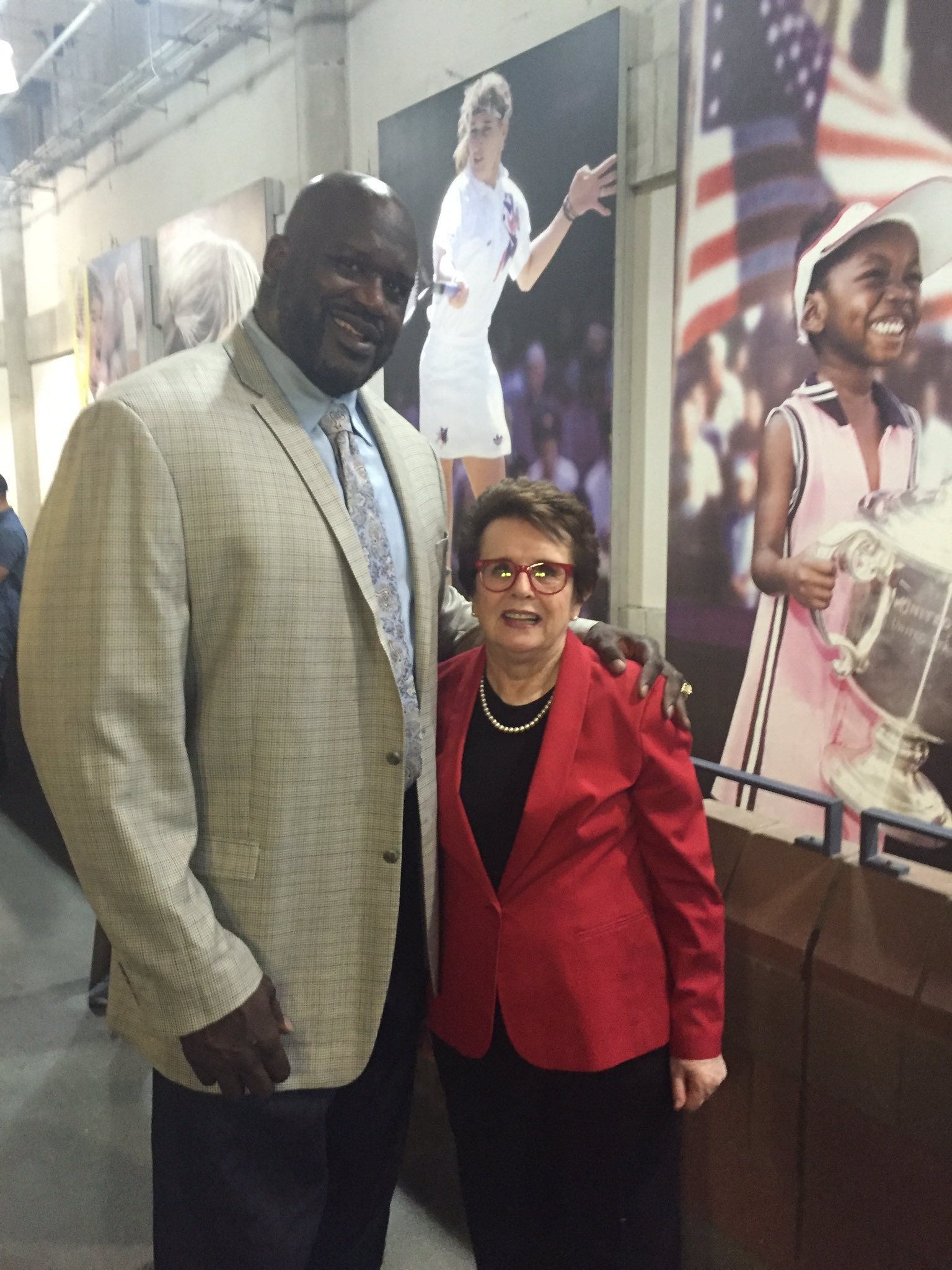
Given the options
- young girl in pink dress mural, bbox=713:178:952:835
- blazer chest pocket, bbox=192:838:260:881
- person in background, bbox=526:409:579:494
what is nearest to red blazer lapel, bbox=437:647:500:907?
blazer chest pocket, bbox=192:838:260:881

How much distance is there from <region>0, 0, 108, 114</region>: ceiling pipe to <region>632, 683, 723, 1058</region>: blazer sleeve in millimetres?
5048

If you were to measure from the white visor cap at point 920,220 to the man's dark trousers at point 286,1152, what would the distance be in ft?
5.49

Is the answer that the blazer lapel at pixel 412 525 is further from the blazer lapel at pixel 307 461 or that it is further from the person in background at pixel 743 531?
the person in background at pixel 743 531

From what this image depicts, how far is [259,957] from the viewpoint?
119 centimetres

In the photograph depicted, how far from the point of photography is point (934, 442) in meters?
2.12

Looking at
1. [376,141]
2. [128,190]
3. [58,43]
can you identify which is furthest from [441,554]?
[128,190]

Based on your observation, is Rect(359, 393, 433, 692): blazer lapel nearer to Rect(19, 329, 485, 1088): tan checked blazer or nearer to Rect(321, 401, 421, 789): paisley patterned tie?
Rect(321, 401, 421, 789): paisley patterned tie

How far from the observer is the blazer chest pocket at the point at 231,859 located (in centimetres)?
116

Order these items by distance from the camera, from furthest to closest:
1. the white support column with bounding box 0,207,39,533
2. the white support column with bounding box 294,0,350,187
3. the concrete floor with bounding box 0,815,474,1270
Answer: the white support column with bounding box 0,207,39,533 < the white support column with bounding box 294,0,350,187 < the concrete floor with bounding box 0,815,474,1270

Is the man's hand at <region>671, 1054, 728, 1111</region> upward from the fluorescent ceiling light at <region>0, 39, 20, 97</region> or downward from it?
downward

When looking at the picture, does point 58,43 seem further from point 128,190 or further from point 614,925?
point 614,925

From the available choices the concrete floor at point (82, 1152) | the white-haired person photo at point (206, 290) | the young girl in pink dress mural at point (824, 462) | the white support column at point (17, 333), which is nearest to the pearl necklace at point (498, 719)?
the concrete floor at point (82, 1152)

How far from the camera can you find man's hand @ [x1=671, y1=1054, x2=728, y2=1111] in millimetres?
1267

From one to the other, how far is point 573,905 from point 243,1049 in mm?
442
